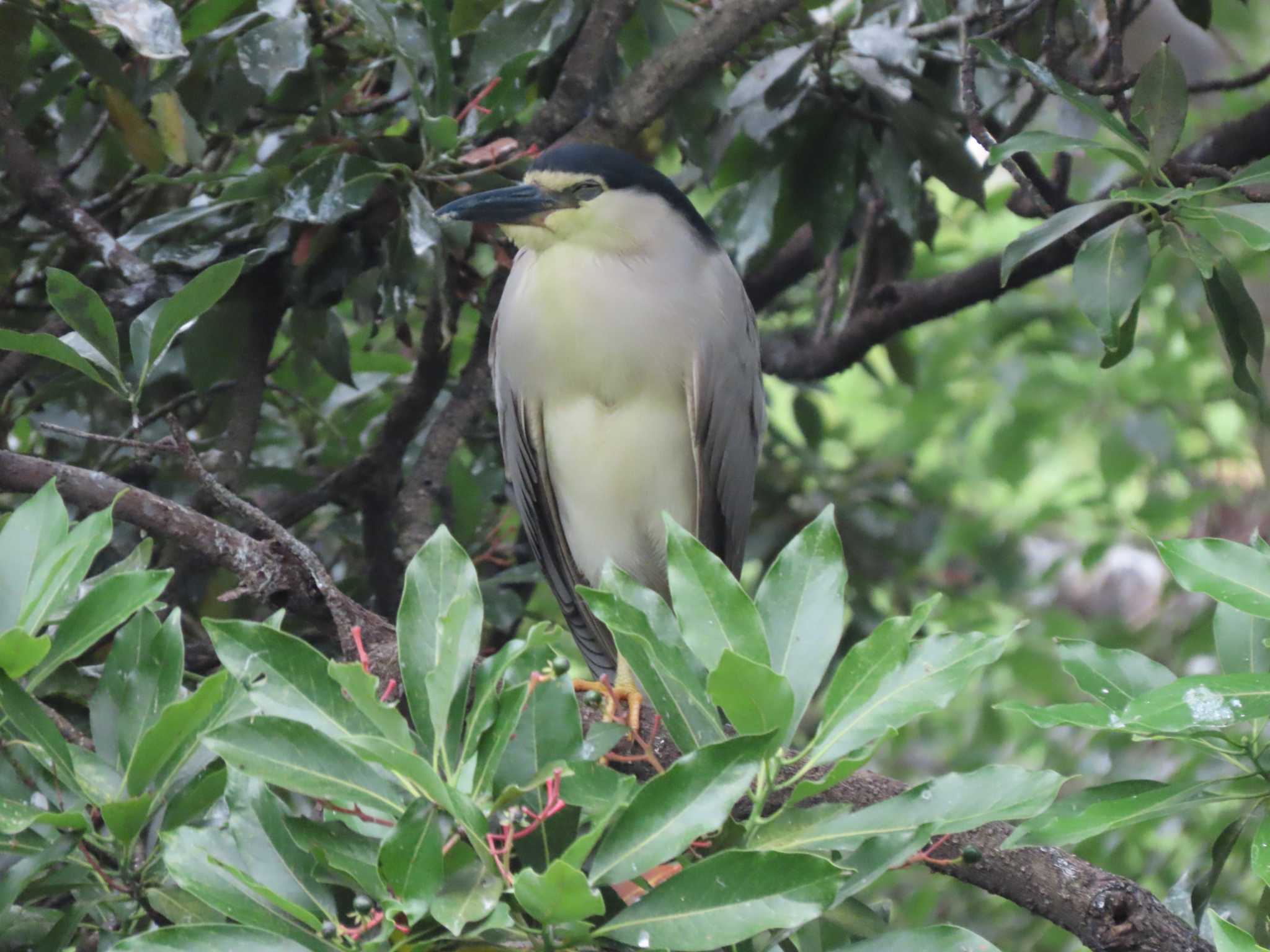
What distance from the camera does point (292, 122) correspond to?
3.15 m

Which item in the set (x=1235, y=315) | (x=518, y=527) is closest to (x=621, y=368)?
(x=518, y=527)

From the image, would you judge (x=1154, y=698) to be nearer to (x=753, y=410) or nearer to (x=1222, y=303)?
(x=1222, y=303)

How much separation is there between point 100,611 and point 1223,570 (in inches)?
47.0

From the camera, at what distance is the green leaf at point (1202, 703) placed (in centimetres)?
131

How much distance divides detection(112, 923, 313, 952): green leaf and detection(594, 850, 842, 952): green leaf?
277mm

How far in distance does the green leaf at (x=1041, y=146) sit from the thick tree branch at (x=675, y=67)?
982mm

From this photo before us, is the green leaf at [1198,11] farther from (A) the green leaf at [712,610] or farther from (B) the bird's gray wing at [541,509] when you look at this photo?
(A) the green leaf at [712,610]

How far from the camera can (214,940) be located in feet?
3.77

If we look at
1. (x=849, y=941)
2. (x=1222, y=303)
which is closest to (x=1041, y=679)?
(x=1222, y=303)

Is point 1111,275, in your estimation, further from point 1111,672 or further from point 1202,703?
point 1202,703

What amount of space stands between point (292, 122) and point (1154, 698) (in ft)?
8.12

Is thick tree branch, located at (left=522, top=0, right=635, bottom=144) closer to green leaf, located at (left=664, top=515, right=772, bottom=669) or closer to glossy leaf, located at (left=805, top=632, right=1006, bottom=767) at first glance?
green leaf, located at (left=664, top=515, right=772, bottom=669)

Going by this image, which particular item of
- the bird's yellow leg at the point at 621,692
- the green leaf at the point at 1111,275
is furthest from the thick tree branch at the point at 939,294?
the bird's yellow leg at the point at 621,692

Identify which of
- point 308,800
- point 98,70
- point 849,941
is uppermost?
point 98,70
